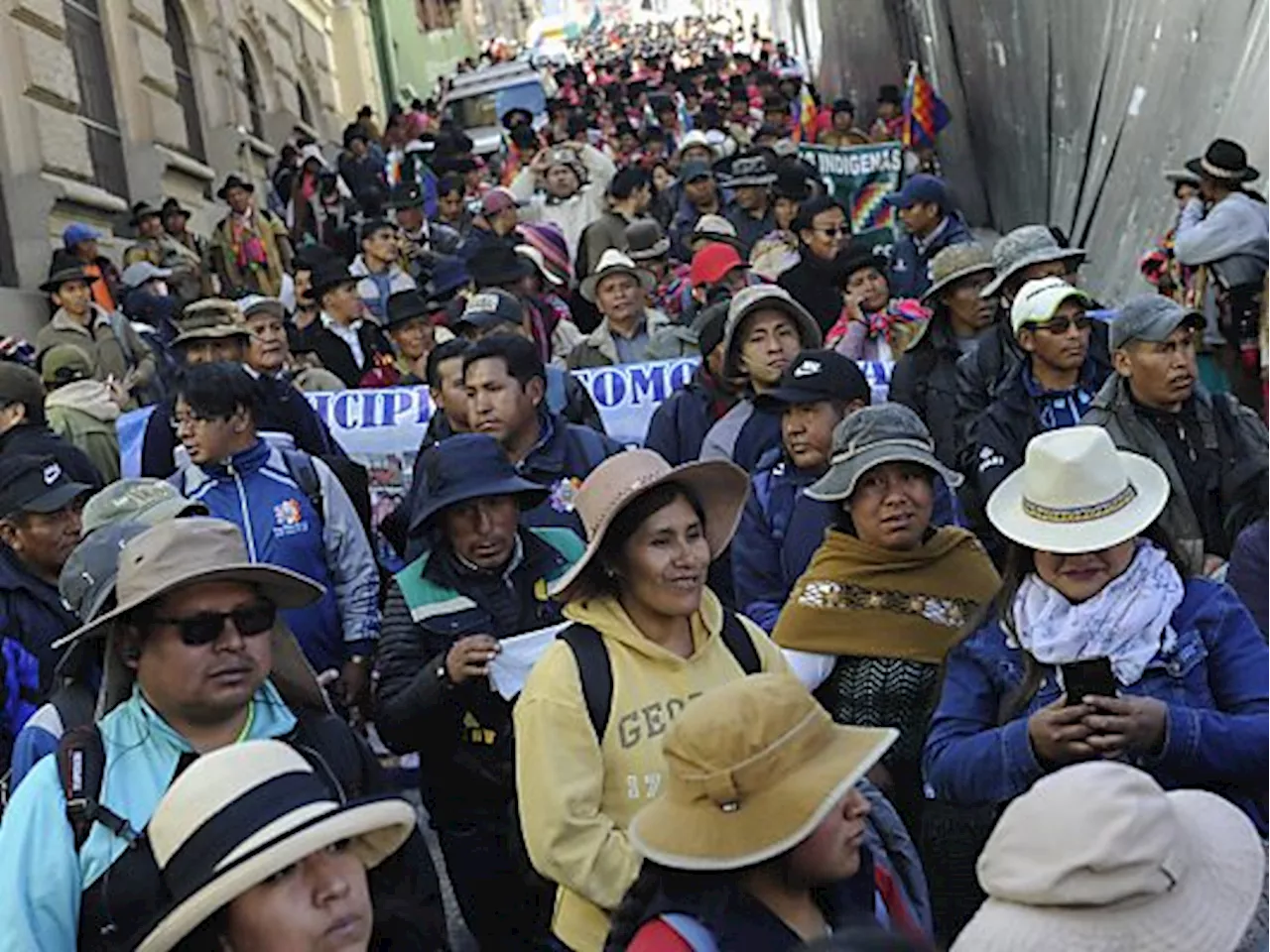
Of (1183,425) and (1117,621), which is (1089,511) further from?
(1183,425)

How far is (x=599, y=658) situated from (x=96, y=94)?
16.6 meters

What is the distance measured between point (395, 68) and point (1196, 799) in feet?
147

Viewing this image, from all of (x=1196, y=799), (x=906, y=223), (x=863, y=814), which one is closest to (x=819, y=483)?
(x=863, y=814)

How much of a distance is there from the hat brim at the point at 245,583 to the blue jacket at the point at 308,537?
5.73 ft

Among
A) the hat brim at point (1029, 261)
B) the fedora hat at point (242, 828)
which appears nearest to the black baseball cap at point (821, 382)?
the hat brim at point (1029, 261)

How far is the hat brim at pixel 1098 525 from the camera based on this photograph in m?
3.61

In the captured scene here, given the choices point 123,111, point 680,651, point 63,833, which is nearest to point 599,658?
point 680,651

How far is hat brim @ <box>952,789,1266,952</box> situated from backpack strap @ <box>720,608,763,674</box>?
1.62 meters

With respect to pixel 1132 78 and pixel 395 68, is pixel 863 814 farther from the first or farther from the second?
pixel 395 68

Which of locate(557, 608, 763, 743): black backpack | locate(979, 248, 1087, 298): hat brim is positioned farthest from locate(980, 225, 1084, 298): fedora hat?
locate(557, 608, 763, 743): black backpack

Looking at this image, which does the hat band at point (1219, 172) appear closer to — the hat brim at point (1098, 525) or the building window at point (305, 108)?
the hat brim at point (1098, 525)

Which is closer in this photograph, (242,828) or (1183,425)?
(242,828)

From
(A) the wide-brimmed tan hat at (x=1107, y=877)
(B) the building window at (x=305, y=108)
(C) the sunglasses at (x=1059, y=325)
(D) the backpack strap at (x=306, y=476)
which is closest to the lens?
(A) the wide-brimmed tan hat at (x=1107, y=877)

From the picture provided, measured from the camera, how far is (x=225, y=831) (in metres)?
2.82
